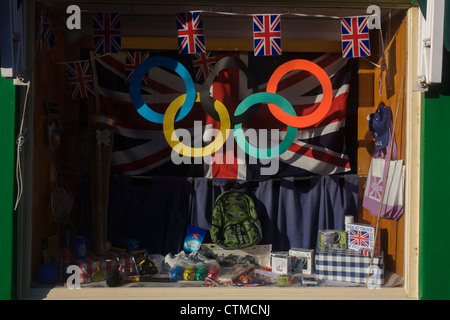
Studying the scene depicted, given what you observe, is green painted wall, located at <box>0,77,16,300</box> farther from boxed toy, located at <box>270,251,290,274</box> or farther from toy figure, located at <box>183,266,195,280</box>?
boxed toy, located at <box>270,251,290,274</box>

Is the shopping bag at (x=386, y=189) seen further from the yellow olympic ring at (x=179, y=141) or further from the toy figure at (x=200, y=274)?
the toy figure at (x=200, y=274)

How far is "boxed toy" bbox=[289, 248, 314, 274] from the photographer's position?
484cm

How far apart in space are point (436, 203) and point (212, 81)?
8.51 feet

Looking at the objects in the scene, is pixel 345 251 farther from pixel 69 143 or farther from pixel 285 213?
pixel 69 143

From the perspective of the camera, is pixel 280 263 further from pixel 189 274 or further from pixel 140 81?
pixel 140 81

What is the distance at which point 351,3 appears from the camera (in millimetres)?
4090

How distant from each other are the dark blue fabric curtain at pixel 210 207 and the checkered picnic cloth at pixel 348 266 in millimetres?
506

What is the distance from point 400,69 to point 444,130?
80 cm

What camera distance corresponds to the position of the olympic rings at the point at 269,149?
15.6 feet

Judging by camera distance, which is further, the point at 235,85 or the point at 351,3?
the point at 235,85

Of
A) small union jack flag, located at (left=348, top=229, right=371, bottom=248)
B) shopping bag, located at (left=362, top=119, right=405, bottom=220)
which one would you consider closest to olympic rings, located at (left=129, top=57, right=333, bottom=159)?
shopping bag, located at (left=362, top=119, right=405, bottom=220)

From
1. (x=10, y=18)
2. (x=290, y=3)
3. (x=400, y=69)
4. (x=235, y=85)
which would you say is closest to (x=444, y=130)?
(x=400, y=69)

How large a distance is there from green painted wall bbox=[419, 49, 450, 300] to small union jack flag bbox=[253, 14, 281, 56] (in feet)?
4.97

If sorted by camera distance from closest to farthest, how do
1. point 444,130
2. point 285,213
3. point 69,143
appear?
1. point 444,130
2. point 69,143
3. point 285,213
